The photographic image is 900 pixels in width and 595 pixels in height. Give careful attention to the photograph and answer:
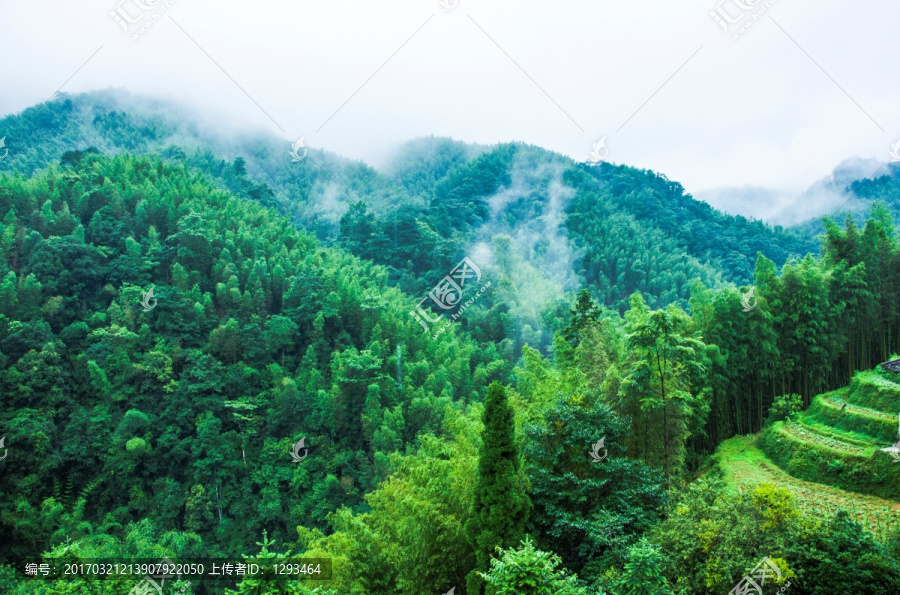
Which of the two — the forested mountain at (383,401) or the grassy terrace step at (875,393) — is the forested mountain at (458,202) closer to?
the forested mountain at (383,401)

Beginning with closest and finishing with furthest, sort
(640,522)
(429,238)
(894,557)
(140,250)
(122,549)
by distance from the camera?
(894,557) → (640,522) → (122,549) → (140,250) → (429,238)

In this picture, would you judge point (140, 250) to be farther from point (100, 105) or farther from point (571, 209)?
point (100, 105)

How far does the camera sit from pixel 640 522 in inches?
373

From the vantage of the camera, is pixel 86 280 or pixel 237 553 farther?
pixel 86 280

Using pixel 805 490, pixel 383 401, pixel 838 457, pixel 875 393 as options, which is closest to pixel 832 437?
pixel 838 457

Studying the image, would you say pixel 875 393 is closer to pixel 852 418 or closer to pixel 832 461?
pixel 852 418

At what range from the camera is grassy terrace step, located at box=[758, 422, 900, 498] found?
10211mm

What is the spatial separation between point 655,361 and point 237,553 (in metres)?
15.2

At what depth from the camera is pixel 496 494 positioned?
891 cm

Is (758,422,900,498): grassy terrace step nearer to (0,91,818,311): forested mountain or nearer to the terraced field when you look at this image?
the terraced field

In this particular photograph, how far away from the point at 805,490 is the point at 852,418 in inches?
96.8

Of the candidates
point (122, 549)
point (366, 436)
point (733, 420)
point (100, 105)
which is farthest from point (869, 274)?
point (100, 105)

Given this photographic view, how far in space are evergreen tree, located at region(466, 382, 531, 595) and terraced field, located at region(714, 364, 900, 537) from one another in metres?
3.60

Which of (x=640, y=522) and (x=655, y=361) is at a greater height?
(x=655, y=361)
